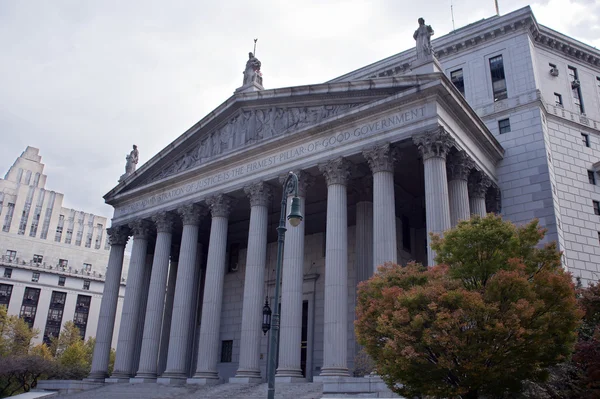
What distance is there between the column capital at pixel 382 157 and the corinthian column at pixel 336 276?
1.96m

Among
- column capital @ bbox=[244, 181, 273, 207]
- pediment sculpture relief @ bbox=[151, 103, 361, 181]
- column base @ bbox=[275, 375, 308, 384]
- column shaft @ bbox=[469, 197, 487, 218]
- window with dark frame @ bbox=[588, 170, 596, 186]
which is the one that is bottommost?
column base @ bbox=[275, 375, 308, 384]

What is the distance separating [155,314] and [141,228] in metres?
7.71

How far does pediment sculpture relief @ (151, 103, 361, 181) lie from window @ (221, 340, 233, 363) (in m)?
14.5

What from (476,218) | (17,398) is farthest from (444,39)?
(17,398)

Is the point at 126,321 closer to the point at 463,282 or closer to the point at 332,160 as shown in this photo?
the point at 332,160

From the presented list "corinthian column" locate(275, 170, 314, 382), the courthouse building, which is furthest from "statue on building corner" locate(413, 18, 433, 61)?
"corinthian column" locate(275, 170, 314, 382)

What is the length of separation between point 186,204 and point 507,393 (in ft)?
86.2

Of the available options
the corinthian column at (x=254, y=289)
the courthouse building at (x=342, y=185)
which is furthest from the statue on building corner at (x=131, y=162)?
the corinthian column at (x=254, y=289)

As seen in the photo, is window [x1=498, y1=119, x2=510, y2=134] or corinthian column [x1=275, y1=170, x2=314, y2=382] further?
window [x1=498, y1=119, x2=510, y2=134]

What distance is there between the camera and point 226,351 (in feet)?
147

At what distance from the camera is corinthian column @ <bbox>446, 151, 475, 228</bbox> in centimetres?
3081

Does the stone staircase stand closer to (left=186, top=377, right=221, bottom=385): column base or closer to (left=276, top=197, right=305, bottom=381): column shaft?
(left=186, top=377, right=221, bottom=385): column base

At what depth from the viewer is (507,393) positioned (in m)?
20.2

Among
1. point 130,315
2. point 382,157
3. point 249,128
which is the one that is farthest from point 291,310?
point 130,315
